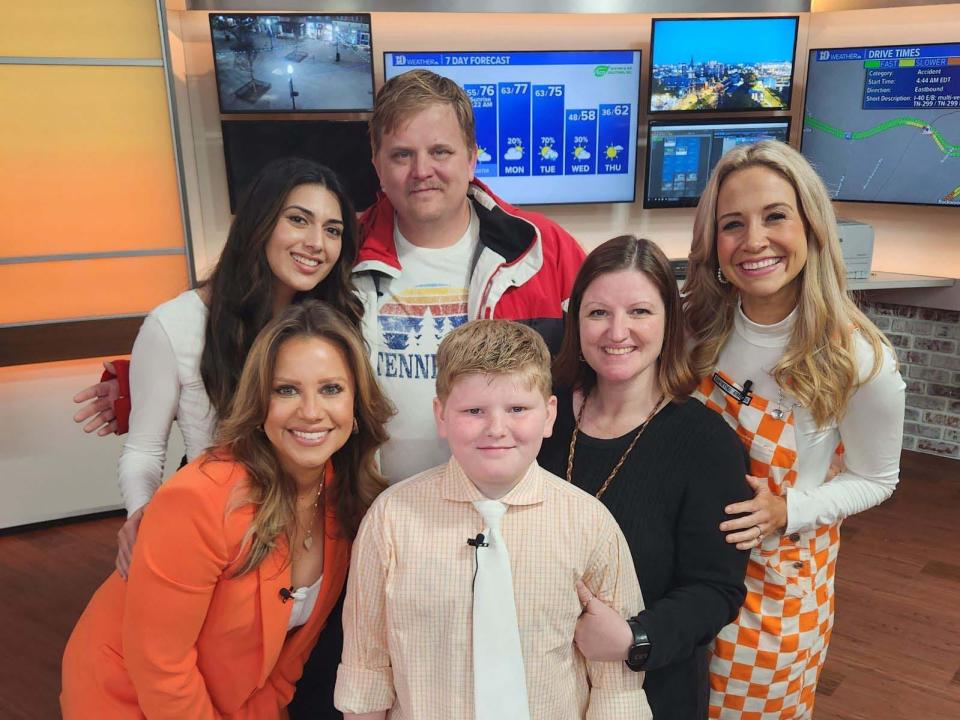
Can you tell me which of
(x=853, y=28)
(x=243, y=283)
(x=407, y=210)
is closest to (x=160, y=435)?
(x=243, y=283)

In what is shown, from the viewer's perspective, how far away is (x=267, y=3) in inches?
157

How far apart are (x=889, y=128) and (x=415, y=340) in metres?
3.77

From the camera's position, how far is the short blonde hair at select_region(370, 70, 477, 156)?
1747 mm

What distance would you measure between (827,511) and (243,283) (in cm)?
137

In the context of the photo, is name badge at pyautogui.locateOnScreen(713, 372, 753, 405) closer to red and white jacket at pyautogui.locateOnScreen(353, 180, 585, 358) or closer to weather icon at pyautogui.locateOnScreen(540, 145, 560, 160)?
red and white jacket at pyautogui.locateOnScreen(353, 180, 585, 358)

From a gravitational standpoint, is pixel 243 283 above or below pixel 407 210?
below

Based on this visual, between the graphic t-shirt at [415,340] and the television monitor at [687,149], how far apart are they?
3179mm

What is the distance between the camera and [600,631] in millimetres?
1337

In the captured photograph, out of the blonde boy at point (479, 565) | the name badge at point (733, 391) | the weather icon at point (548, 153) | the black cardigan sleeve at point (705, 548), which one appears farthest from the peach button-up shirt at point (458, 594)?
the weather icon at point (548, 153)

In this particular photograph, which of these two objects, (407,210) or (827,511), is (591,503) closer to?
(827,511)

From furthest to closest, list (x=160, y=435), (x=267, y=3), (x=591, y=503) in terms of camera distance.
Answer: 1. (x=267, y=3)
2. (x=160, y=435)
3. (x=591, y=503)

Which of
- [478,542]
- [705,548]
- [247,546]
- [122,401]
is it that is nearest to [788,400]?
[705,548]

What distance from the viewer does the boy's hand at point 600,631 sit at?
4.37 feet

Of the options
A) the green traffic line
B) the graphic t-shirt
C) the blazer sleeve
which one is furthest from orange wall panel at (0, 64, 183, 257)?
the green traffic line
